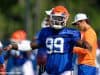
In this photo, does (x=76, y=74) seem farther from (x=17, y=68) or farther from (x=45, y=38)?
(x=17, y=68)

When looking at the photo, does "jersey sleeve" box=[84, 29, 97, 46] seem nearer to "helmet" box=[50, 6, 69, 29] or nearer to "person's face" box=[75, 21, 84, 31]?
"person's face" box=[75, 21, 84, 31]

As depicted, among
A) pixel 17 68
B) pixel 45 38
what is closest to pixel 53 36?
pixel 45 38

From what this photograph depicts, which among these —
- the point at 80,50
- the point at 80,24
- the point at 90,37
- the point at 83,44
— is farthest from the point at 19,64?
the point at 83,44

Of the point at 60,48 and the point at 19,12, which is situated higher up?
Answer: the point at 19,12

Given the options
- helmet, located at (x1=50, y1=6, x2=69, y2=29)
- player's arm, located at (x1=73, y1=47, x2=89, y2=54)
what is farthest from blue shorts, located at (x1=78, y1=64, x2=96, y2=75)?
helmet, located at (x1=50, y1=6, x2=69, y2=29)

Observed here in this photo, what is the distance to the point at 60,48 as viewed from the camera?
12.1 metres

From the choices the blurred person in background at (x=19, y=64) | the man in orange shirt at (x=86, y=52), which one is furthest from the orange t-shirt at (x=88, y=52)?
the blurred person in background at (x=19, y=64)

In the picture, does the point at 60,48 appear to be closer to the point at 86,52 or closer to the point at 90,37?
the point at 86,52

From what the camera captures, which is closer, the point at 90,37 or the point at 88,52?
the point at 88,52

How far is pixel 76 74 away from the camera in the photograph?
13.8 metres

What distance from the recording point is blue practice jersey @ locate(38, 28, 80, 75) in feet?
39.6

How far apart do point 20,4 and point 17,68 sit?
16.4 meters

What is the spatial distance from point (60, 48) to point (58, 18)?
47 cm

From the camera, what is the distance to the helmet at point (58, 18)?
1214cm
